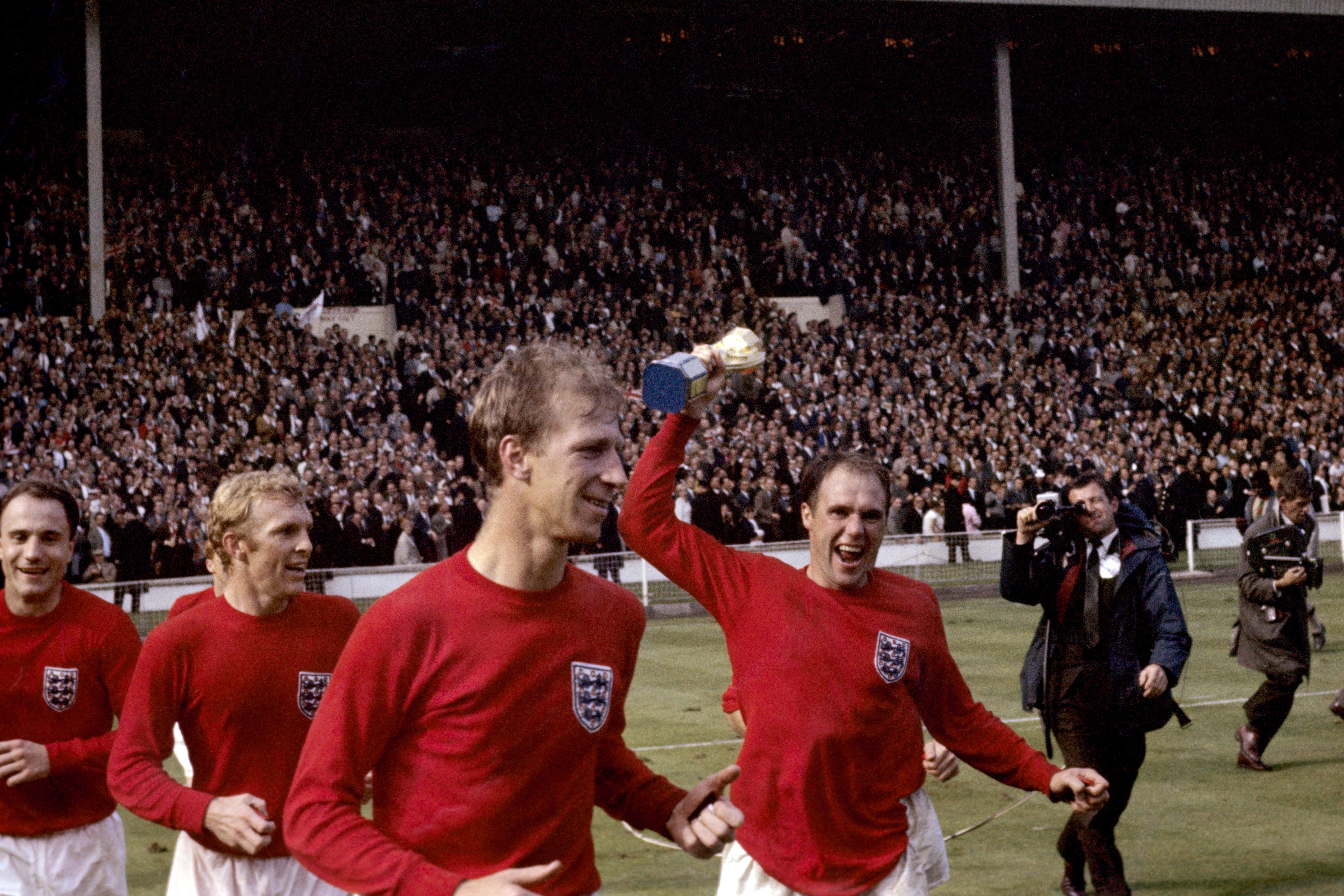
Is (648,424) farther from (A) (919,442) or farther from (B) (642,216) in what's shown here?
(B) (642,216)

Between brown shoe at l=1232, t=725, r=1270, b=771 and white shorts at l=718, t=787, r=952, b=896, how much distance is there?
5826 mm

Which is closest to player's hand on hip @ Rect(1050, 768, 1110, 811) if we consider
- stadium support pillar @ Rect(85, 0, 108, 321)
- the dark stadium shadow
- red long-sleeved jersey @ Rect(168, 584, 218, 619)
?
red long-sleeved jersey @ Rect(168, 584, 218, 619)

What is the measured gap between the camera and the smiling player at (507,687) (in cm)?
275

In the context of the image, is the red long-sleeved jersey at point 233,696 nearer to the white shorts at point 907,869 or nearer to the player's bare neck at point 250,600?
the player's bare neck at point 250,600

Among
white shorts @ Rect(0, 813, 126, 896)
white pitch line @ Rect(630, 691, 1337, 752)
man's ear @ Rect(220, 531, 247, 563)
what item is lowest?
white pitch line @ Rect(630, 691, 1337, 752)

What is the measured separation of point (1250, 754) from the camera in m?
9.75

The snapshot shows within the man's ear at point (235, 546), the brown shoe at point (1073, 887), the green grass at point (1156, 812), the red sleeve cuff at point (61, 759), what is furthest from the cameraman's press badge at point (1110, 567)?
the red sleeve cuff at point (61, 759)

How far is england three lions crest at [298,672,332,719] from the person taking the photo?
435 centimetres

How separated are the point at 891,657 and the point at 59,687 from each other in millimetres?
2554

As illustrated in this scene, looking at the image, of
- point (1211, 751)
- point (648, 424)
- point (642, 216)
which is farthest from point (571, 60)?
point (1211, 751)

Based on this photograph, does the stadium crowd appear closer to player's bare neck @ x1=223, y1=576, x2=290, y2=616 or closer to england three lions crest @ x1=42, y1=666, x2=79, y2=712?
england three lions crest @ x1=42, y1=666, x2=79, y2=712

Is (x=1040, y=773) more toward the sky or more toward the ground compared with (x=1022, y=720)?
more toward the sky

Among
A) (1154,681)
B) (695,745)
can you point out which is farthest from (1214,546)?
(1154,681)

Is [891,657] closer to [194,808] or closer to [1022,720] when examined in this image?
[194,808]
